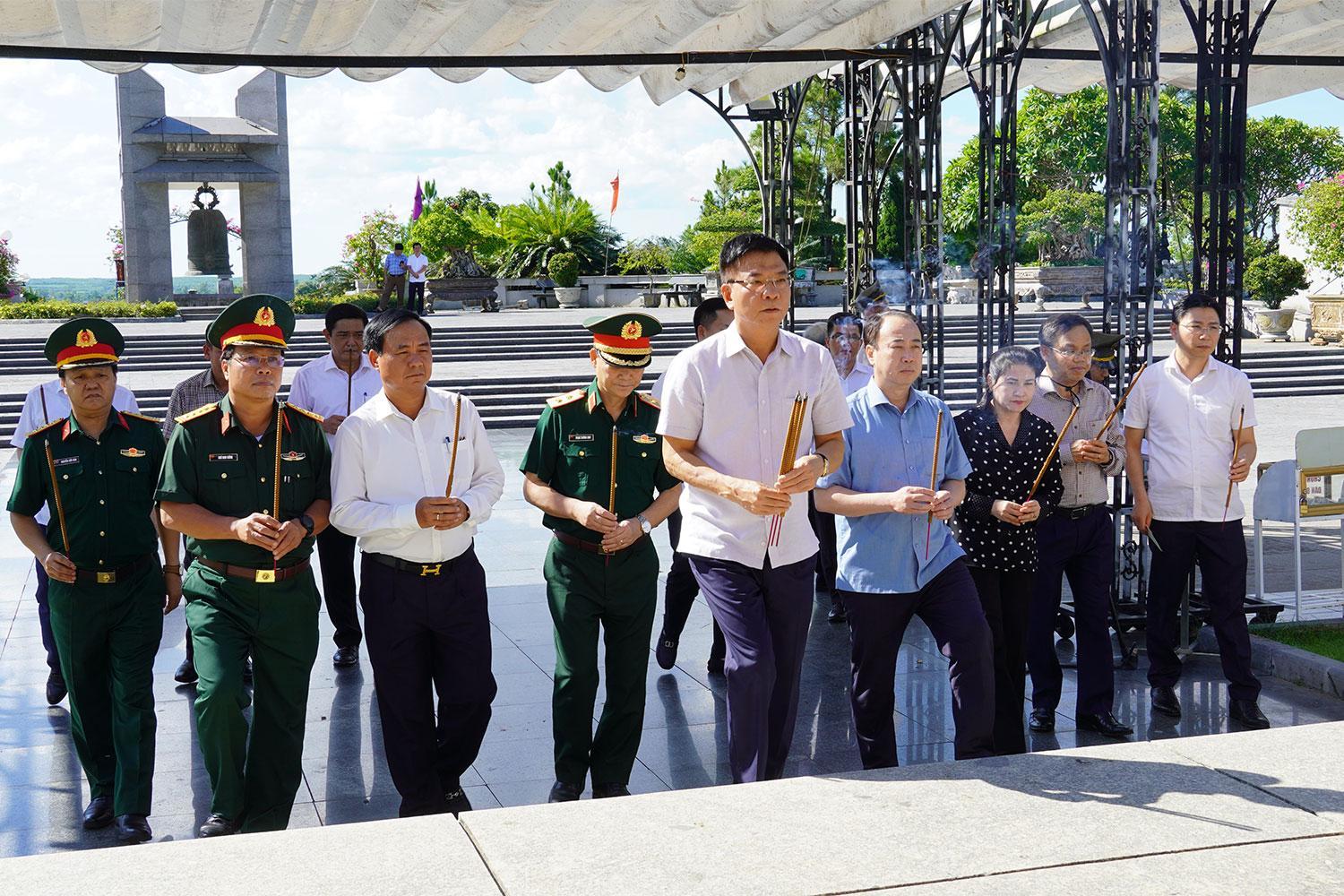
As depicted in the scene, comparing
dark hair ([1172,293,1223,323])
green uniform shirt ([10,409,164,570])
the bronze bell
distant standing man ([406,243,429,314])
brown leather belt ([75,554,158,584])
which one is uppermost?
the bronze bell

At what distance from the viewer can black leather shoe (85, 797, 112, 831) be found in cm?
456

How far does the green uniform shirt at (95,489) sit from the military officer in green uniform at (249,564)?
0.41 metres

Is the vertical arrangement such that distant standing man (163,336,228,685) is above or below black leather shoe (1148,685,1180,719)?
above

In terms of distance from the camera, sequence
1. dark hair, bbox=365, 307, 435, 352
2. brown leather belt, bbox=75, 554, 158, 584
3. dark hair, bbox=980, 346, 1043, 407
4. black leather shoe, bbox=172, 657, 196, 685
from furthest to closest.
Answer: black leather shoe, bbox=172, 657, 196, 685, dark hair, bbox=980, 346, 1043, 407, brown leather belt, bbox=75, 554, 158, 584, dark hair, bbox=365, 307, 435, 352

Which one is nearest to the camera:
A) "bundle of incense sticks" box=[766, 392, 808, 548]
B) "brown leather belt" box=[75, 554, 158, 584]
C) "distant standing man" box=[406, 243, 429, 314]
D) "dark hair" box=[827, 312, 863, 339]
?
"bundle of incense sticks" box=[766, 392, 808, 548]

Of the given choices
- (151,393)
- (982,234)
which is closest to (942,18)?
(982,234)

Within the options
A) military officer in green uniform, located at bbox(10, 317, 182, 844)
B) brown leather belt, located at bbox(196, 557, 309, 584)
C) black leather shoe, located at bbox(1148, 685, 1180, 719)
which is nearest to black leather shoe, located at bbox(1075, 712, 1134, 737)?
black leather shoe, located at bbox(1148, 685, 1180, 719)

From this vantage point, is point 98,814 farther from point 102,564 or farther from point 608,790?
point 608,790

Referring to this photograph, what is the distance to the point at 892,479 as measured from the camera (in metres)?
4.47

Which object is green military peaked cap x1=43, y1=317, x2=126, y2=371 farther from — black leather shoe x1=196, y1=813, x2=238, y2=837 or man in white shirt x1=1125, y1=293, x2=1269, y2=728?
man in white shirt x1=1125, y1=293, x2=1269, y2=728

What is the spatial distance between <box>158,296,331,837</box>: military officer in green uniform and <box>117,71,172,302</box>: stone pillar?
33.5m

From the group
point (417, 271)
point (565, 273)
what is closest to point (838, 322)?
point (417, 271)

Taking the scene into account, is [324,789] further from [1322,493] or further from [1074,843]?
[1322,493]

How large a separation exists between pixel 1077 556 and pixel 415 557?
2.78m
